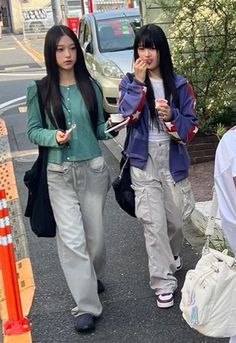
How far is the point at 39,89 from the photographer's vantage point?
338cm

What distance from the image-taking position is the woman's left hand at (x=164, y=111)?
3274 mm

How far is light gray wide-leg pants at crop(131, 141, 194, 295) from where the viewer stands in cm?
351

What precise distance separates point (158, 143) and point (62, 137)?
0.63m

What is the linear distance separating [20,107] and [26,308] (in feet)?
28.3

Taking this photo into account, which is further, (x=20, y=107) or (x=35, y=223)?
(x=20, y=107)

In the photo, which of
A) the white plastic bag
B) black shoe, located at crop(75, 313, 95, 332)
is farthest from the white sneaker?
the white plastic bag

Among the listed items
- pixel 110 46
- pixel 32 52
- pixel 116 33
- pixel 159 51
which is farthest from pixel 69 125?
pixel 32 52

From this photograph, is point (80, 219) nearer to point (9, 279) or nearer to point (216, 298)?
point (9, 279)

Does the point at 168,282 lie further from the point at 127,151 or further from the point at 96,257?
the point at 127,151

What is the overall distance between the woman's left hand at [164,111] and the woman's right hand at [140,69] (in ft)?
0.76

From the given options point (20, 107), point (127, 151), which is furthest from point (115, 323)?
point (20, 107)

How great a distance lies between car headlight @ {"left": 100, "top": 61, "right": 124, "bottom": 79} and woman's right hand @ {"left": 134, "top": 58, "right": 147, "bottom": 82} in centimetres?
594

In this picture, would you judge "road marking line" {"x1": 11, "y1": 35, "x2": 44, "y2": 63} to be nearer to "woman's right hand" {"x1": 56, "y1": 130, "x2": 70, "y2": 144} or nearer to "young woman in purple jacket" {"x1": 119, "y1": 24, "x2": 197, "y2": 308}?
"young woman in purple jacket" {"x1": 119, "y1": 24, "x2": 197, "y2": 308}

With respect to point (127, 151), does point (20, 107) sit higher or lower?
lower
